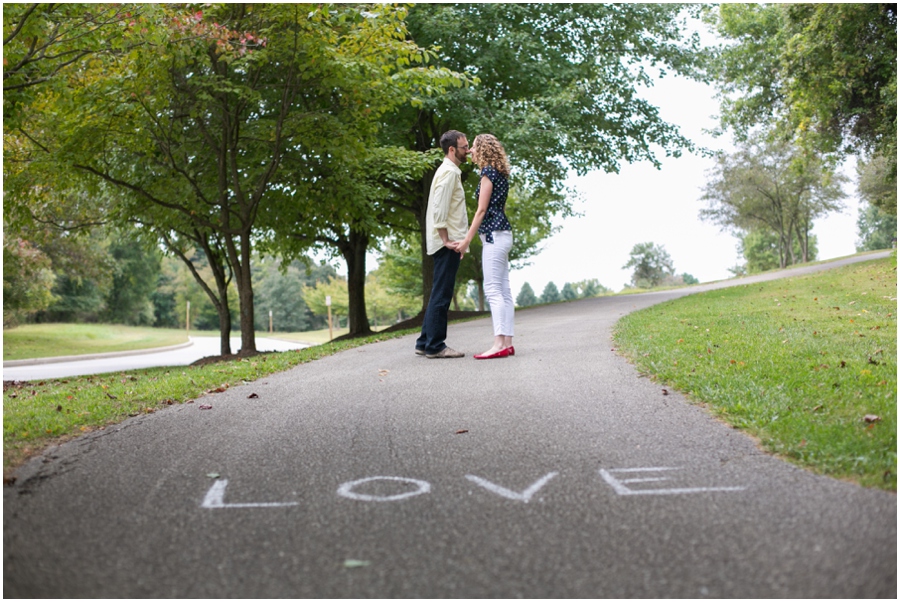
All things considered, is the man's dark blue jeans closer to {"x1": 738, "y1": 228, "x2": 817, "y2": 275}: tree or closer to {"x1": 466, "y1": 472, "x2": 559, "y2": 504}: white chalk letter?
{"x1": 466, "y1": 472, "x2": 559, "y2": 504}: white chalk letter

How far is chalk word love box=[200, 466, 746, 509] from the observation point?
3.37 meters

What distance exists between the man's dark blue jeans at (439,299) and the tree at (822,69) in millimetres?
15506

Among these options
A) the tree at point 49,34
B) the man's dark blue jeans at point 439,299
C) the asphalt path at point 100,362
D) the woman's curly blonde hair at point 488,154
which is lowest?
the asphalt path at point 100,362

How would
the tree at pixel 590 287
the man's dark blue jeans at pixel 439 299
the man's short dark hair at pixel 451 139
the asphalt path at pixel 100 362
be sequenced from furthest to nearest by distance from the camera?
the tree at pixel 590 287
the asphalt path at pixel 100 362
the man's dark blue jeans at pixel 439 299
the man's short dark hair at pixel 451 139

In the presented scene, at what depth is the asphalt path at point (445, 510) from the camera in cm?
250

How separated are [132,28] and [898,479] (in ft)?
32.1

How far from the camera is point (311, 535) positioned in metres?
2.95

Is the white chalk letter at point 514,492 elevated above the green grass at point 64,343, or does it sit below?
above

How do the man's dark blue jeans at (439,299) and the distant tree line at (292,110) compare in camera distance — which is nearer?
the man's dark blue jeans at (439,299)

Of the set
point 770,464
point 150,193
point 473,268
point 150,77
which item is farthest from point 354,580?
point 473,268

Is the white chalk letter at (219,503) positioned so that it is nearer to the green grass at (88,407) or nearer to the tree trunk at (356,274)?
the green grass at (88,407)

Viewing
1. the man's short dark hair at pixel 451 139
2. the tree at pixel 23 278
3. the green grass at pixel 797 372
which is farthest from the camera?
the tree at pixel 23 278

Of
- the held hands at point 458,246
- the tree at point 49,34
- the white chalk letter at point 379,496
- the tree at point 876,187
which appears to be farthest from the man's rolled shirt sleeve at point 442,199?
the tree at point 876,187

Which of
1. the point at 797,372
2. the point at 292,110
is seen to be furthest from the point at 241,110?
the point at 797,372
